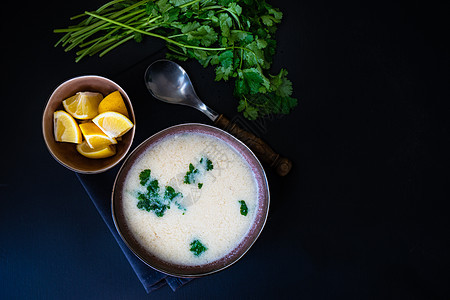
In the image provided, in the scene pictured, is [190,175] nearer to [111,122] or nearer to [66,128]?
[111,122]

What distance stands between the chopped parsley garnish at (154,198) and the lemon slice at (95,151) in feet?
0.56

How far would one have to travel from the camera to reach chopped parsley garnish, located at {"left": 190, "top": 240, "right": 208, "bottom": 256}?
70.1 inches

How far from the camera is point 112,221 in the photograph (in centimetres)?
186

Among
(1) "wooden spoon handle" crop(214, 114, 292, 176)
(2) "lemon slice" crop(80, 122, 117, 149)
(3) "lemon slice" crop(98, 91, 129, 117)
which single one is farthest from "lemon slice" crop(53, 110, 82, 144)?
(1) "wooden spoon handle" crop(214, 114, 292, 176)

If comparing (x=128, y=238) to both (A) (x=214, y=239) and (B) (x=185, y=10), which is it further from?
(B) (x=185, y=10)

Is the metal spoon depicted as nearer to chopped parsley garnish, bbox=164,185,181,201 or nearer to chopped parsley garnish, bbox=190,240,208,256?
chopped parsley garnish, bbox=164,185,181,201

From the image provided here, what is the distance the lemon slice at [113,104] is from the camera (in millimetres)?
1716

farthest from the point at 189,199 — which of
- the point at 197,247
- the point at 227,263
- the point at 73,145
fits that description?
the point at 73,145

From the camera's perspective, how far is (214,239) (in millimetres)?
1788

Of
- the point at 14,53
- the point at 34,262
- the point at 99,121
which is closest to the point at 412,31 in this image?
the point at 99,121

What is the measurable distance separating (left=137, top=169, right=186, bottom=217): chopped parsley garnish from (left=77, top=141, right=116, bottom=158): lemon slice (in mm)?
170

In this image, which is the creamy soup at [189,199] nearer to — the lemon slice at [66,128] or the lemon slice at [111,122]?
the lemon slice at [111,122]

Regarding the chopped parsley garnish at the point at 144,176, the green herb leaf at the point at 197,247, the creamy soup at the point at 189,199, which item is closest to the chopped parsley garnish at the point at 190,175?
the creamy soup at the point at 189,199

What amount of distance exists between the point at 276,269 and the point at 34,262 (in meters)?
1.19
